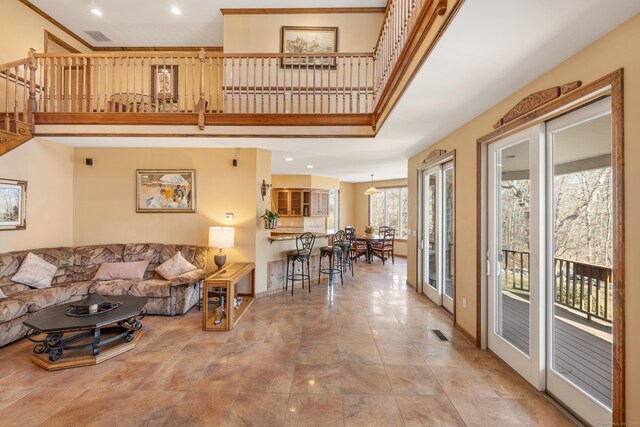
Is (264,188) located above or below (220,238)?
above

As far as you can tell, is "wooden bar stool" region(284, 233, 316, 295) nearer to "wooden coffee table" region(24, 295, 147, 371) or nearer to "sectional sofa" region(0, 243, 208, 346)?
"sectional sofa" region(0, 243, 208, 346)

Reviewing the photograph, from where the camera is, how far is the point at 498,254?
2.91 meters

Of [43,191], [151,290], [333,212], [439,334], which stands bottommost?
[439,334]

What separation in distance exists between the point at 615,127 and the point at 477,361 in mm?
2327

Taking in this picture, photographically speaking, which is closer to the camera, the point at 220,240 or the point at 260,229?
the point at 220,240

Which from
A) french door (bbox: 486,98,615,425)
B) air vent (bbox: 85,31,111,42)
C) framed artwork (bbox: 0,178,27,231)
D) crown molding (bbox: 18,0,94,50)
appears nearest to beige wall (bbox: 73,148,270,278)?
framed artwork (bbox: 0,178,27,231)

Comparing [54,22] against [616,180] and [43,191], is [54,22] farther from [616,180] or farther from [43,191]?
[616,180]

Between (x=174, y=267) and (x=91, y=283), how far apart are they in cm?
108

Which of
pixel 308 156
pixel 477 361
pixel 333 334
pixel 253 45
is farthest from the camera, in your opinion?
pixel 308 156

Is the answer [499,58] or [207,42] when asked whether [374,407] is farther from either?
[207,42]

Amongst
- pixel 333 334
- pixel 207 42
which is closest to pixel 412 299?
pixel 333 334

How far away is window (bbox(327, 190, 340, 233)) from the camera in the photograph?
34.2 feet

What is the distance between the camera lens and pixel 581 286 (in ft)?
7.63

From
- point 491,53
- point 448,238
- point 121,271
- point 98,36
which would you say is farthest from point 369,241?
point 98,36
